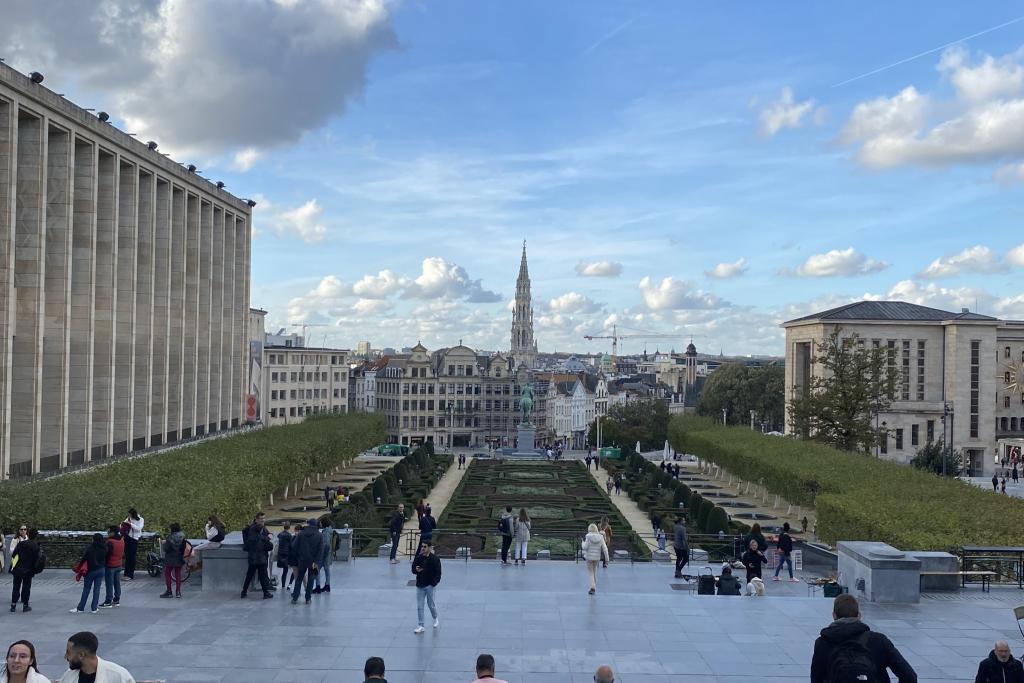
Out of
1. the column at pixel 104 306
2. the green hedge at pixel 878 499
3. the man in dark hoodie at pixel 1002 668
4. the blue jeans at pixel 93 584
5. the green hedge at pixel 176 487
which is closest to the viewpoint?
the man in dark hoodie at pixel 1002 668

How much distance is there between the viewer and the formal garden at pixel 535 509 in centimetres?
4119

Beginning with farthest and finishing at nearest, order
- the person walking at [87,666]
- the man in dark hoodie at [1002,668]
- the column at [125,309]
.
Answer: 1. the column at [125,309]
2. the man in dark hoodie at [1002,668]
3. the person walking at [87,666]

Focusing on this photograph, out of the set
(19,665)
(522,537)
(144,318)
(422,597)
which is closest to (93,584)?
(422,597)

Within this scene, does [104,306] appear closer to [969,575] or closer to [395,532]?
[395,532]

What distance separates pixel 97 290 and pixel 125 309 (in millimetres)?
3606

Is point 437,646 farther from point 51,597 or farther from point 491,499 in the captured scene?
point 491,499

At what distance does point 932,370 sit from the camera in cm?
9400

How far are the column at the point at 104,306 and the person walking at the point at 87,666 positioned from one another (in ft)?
148

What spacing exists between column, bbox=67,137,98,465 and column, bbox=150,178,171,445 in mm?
12070

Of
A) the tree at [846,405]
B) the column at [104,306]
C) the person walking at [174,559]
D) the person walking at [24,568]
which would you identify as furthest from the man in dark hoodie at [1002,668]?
the tree at [846,405]

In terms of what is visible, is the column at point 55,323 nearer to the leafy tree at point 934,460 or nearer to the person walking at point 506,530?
the person walking at point 506,530

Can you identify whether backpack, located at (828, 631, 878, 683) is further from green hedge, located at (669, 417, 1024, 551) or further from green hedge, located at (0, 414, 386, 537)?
green hedge, located at (0, 414, 386, 537)

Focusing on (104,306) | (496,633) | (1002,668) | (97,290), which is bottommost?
(496,633)

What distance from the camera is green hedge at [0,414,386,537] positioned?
25172 millimetres
